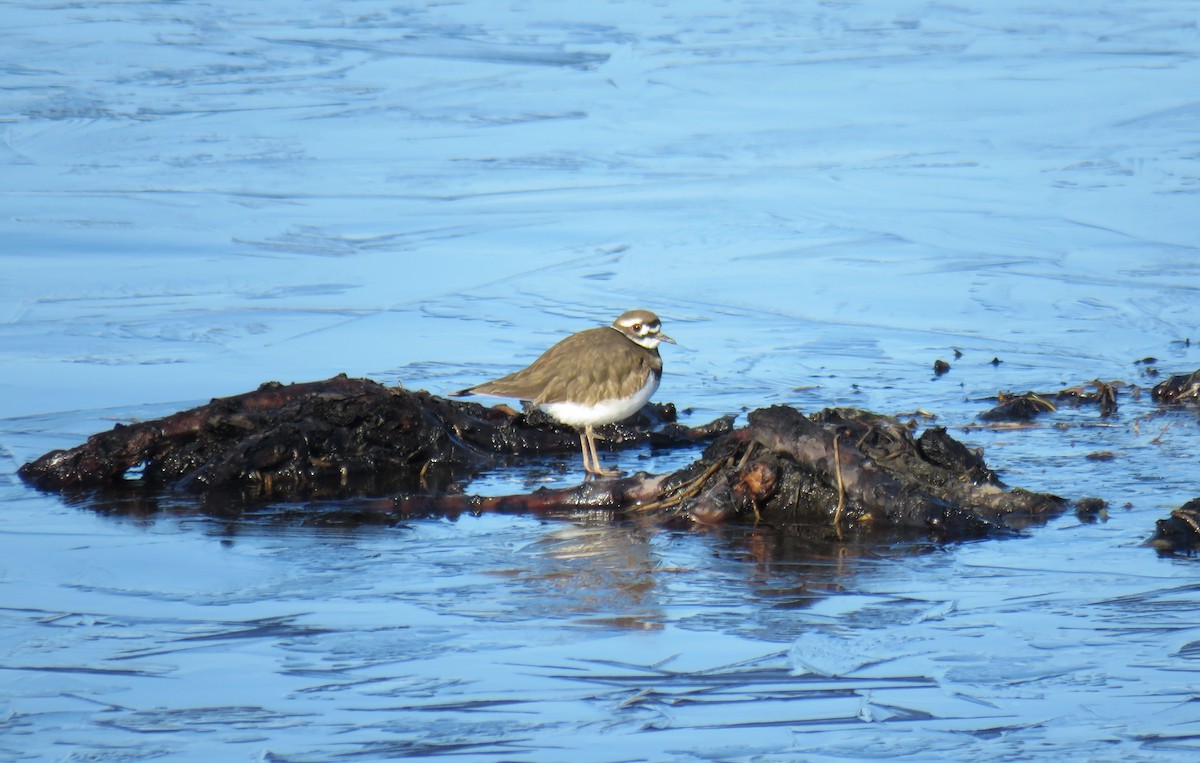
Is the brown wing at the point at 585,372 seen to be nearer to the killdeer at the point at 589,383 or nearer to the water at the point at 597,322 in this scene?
the killdeer at the point at 589,383

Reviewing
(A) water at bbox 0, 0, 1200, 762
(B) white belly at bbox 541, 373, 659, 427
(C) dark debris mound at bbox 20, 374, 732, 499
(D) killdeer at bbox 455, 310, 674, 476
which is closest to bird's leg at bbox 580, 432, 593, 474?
(D) killdeer at bbox 455, 310, 674, 476

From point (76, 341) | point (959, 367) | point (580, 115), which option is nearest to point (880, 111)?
point (580, 115)

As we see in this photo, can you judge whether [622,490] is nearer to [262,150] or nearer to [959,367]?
[959,367]

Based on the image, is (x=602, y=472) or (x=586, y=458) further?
(x=586, y=458)

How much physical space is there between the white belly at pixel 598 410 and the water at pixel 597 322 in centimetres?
46

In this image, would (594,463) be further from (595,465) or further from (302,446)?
(302,446)

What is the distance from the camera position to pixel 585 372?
848 cm

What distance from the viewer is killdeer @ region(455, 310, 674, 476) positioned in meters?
8.45

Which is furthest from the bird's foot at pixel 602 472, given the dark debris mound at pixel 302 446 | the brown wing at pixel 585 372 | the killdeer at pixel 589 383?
the dark debris mound at pixel 302 446

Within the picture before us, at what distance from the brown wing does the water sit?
522mm

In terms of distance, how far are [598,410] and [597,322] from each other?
108 inches

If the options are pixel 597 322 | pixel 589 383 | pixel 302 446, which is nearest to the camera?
pixel 302 446

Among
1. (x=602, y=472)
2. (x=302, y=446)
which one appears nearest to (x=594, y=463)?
(x=602, y=472)

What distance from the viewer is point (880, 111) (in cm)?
1705
